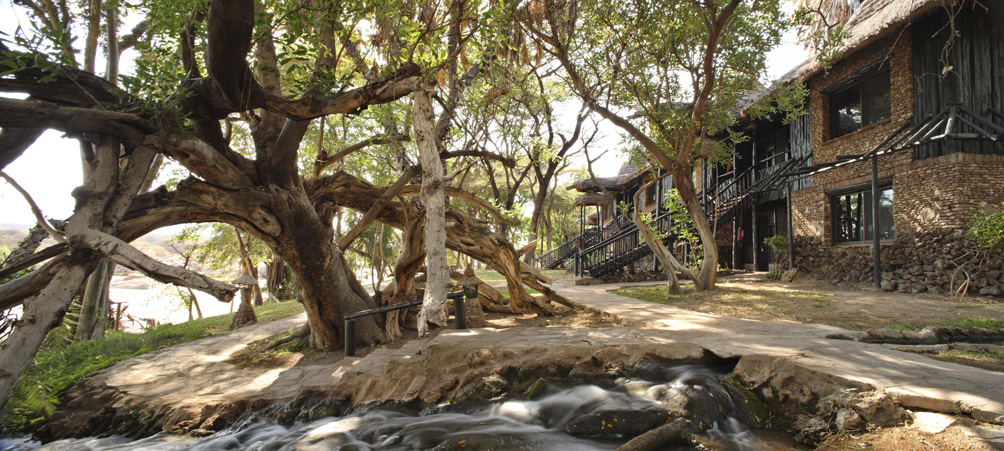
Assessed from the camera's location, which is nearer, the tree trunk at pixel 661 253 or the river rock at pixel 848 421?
the river rock at pixel 848 421

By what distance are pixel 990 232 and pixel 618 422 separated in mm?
8837

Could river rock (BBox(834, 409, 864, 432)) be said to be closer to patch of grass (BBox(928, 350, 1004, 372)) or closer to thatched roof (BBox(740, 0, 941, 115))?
patch of grass (BBox(928, 350, 1004, 372))

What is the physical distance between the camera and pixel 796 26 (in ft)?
27.6

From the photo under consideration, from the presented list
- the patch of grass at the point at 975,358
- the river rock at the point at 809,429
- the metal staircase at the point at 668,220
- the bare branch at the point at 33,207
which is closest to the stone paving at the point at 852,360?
the patch of grass at the point at 975,358

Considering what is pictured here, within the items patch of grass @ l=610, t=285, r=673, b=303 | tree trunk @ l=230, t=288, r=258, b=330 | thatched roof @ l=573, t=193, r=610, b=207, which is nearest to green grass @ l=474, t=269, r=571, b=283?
thatched roof @ l=573, t=193, r=610, b=207

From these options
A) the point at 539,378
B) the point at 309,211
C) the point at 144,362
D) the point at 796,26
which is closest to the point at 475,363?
the point at 539,378

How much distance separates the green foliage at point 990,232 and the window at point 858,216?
213 cm

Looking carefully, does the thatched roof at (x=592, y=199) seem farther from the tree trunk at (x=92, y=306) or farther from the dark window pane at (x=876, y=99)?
the tree trunk at (x=92, y=306)

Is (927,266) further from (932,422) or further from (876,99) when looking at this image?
(932,422)

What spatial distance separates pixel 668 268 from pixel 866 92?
7226 mm

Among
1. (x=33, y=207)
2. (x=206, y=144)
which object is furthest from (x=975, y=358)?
(x=33, y=207)

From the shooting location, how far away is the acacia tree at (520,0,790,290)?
866 cm

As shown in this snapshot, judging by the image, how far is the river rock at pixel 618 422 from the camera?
11.3ft

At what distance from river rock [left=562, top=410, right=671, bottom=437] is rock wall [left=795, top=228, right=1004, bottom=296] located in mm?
8579
